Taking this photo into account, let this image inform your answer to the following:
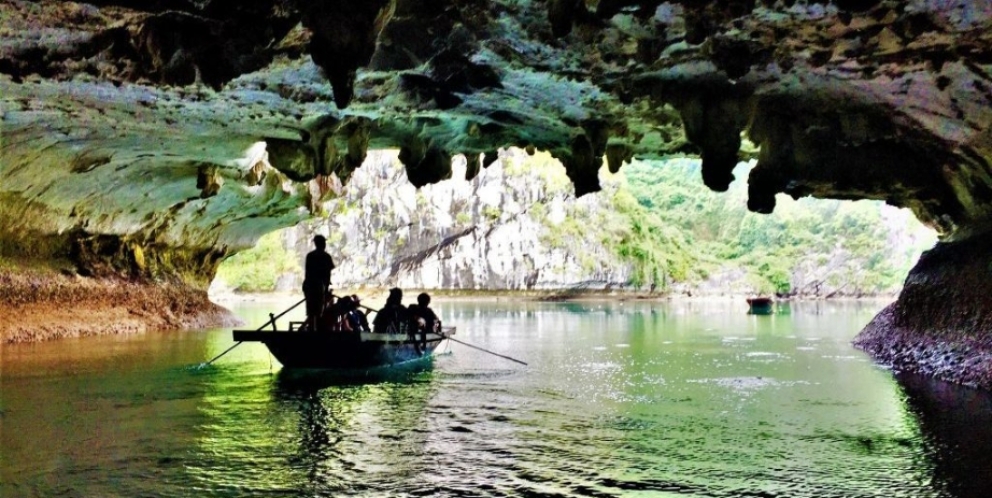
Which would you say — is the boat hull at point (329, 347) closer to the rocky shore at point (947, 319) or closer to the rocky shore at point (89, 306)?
the rocky shore at point (89, 306)

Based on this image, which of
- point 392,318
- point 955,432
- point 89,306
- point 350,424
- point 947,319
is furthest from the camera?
point 89,306

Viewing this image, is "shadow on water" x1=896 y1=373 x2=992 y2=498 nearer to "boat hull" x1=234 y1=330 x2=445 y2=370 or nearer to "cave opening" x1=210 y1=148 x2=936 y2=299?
"boat hull" x1=234 y1=330 x2=445 y2=370

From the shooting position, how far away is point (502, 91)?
11.6m

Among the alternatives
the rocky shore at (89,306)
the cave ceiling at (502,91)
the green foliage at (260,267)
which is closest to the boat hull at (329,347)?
the cave ceiling at (502,91)

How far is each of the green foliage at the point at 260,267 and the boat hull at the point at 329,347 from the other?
69893 millimetres

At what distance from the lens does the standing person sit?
13.7 m

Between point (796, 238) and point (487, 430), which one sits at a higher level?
point (796, 238)

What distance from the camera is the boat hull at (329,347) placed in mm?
13641

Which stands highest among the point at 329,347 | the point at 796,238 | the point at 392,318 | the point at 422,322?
the point at 796,238

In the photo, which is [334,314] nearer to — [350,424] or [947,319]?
[350,424]

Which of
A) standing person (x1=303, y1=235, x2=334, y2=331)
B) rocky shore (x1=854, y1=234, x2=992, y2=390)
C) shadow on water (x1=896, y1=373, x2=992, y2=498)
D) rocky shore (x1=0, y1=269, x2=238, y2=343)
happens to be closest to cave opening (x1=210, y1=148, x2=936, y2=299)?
rocky shore (x1=0, y1=269, x2=238, y2=343)

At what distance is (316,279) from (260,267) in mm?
73577

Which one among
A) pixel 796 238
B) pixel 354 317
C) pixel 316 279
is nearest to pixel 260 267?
pixel 796 238

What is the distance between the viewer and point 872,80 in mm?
10352
